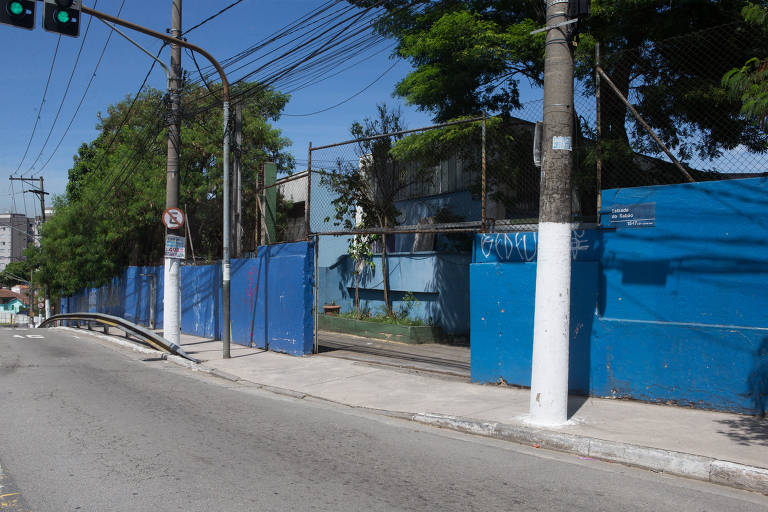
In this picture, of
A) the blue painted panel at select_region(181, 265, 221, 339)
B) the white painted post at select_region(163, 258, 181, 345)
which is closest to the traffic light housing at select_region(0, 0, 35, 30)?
the white painted post at select_region(163, 258, 181, 345)

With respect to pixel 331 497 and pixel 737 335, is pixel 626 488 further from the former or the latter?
pixel 737 335

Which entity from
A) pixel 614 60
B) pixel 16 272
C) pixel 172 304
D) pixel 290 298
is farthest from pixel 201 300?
pixel 16 272

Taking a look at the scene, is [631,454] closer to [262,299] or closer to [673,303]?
[673,303]

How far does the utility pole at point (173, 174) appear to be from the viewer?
14.2m

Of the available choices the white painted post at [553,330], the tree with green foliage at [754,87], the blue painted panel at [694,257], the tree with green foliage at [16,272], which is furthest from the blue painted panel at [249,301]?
the tree with green foliage at [16,272]

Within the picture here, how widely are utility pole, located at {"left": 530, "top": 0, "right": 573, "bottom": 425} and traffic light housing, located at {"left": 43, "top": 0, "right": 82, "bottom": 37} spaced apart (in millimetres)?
7464

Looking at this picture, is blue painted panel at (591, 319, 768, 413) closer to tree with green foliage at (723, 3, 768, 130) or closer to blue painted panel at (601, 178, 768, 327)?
blue painted panel at (601, 178, 768, 327)

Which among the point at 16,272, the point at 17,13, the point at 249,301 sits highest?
the point at 17,13

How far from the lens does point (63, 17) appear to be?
31.5 feet

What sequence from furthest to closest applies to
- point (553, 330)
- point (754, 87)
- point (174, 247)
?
point (174, 247)
point (553, 330)
point (754, 87)

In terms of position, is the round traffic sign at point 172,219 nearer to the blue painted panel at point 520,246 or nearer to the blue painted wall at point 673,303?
the blue painted panel at point 520,246

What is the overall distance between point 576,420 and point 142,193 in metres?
21.8

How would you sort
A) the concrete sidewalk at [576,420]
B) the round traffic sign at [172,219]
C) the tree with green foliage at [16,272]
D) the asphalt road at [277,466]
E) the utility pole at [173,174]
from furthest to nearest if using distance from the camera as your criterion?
the tree with green foliage at [16,272] → the utility pole at [173,174] → the round traffic sign at [172,219] → the concrete sidewalk at [576,420] → the asphalt road at [277,466]

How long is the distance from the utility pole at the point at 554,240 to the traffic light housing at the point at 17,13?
25.0ft
